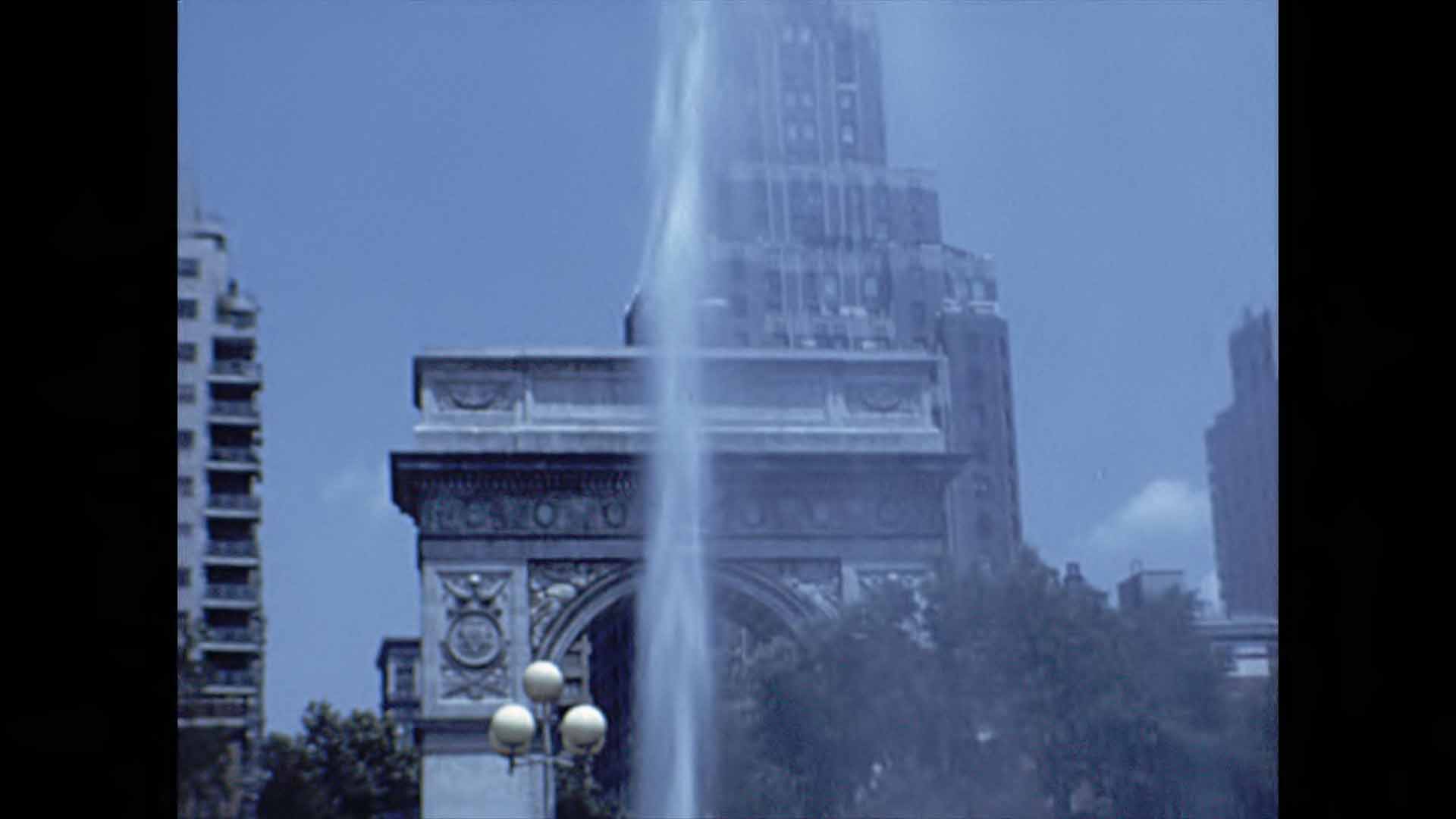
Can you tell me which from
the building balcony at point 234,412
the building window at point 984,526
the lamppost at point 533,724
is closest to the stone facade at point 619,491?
the building window at point 984,526

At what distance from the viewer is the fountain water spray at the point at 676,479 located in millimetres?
23625

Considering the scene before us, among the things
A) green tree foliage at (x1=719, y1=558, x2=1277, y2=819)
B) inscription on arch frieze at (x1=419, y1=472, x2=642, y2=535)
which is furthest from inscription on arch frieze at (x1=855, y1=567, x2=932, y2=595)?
green tree foliage at (x1=719, y1=558, x2=1277, y2=819)

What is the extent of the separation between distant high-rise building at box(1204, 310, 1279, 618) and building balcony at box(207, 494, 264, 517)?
24914 millimetres

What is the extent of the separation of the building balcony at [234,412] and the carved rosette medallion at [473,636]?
7.52 m

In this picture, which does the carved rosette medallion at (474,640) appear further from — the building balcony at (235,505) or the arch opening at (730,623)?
the building balcony at (235,505)

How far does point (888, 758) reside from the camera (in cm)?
2016

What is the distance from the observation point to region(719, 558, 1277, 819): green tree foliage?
17.3 meters

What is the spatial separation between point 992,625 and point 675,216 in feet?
20.3

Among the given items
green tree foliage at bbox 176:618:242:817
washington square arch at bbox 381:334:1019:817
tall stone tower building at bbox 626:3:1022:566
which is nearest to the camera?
green tree foliage at bbox 176:618:242:817

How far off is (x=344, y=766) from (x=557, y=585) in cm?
400

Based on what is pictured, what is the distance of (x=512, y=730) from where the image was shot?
531 inches

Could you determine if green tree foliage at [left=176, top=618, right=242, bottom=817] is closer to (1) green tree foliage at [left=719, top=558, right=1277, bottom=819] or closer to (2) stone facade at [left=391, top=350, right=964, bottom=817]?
(1) green tree foliage at [left=719, top=558, right=1277, bottom=819]

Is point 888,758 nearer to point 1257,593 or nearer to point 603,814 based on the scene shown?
point 1257,593
